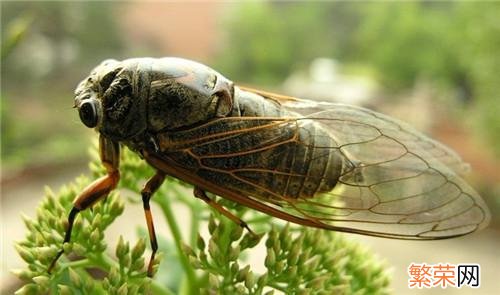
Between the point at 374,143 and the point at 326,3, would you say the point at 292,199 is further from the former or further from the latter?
the point at 326,3

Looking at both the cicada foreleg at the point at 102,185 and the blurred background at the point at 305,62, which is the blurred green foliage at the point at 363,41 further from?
the cicada foreleg at the point at 102,185

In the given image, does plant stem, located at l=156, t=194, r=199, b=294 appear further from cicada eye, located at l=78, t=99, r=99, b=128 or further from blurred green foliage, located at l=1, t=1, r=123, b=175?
blurred green foliage, located at l=1, t=1, r=123, b=175

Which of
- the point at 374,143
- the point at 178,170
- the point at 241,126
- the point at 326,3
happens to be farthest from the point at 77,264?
the point at 326,3

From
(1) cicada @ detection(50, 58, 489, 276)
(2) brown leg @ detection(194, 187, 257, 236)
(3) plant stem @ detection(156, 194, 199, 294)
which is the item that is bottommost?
(3) plant stem @ detection(156, 194, 199, 294)

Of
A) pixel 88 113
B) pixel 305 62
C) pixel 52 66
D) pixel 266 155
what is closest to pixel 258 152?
pixel 266 155

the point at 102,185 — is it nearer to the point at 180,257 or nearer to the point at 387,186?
the point at 180,257

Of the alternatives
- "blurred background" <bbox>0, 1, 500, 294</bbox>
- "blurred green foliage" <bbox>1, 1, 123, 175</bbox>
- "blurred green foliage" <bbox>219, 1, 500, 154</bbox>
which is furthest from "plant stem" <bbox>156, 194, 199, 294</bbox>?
"blurred green foliage" <bbox>219, 1, 500, 154</bbox>

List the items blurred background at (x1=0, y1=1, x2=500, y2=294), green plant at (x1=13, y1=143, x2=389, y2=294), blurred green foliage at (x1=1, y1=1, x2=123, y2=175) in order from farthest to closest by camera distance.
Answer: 1. blurred green foliage at (x1=1, y1=1, x2=123, y2=175)
2. blurred background at (x1=0, y1=1, x2=500, y2=294)
3. green plant at (x1=13, y1=143, x2=389, y2=294)
